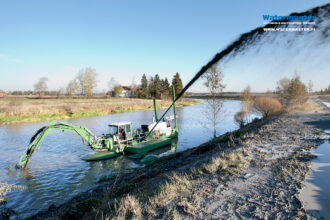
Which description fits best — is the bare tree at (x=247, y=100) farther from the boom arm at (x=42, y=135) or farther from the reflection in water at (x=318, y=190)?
the boom arm at (x=42, y=135)

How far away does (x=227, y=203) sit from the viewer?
Answer: 4.17 meters

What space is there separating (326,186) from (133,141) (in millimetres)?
13615

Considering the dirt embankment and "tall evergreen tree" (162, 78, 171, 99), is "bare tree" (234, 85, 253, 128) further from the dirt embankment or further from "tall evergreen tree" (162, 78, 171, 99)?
"tall evergreen tree" (162, 78, 171, 99)

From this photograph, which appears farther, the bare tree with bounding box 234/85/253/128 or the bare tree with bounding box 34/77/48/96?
the bare tree with bounding box 34/77/48/96

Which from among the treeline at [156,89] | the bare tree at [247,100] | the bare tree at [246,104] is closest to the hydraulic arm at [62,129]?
the bare tree at [246,104]

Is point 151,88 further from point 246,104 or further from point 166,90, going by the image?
point 246,104

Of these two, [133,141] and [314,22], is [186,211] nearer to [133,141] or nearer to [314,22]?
[314,22]

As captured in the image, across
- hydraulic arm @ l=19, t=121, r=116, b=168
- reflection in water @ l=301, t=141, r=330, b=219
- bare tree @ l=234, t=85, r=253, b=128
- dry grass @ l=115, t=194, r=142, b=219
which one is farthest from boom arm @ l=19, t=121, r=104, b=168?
bare tree @ l=234, t=85, r=253, b=128

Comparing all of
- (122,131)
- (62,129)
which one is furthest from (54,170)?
→ (122,131)

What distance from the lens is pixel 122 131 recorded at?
53.5 ft

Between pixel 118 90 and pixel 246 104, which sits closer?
pixel 246 104

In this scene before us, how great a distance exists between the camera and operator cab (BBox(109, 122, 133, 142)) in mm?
15828

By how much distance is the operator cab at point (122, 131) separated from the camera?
15.8m

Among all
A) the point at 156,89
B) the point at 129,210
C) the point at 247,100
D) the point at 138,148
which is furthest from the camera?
the point at 156,89
